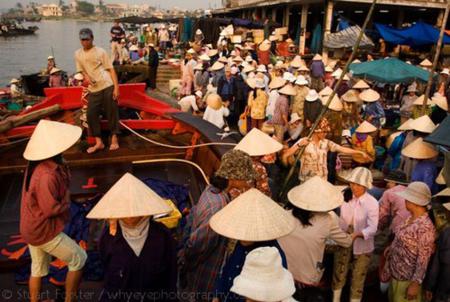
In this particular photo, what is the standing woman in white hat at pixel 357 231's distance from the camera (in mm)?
3611

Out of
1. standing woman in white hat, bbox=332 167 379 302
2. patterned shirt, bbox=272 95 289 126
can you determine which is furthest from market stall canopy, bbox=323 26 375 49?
standing woman in white hat, bbox=332 167 379 302

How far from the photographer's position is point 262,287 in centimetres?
202

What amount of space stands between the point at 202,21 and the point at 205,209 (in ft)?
71.2

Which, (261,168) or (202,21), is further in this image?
(202,21)

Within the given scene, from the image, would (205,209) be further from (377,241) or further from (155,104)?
(155,104)

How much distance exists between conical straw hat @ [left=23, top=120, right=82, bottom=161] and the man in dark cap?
6.57 ft

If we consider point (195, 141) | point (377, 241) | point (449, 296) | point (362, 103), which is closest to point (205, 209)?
point (449, 296)

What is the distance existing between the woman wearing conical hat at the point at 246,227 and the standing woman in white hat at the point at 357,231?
3.67 feet

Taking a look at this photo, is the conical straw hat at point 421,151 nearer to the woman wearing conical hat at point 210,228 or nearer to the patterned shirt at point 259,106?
the woman wearing conical hat at point 210,228

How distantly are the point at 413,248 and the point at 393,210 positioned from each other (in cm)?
92

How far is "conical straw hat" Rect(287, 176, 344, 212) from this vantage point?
3111 millimetres

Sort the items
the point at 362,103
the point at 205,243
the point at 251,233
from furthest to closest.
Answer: the point at 362,103 < the point at 205,243 < the point at 251,233

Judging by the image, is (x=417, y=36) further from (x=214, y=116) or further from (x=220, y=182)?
(x=220, y=182)

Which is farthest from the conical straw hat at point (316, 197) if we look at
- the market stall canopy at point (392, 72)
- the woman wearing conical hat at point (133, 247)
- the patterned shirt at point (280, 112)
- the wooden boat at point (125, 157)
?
the market stall canopy at point (392, 72)
